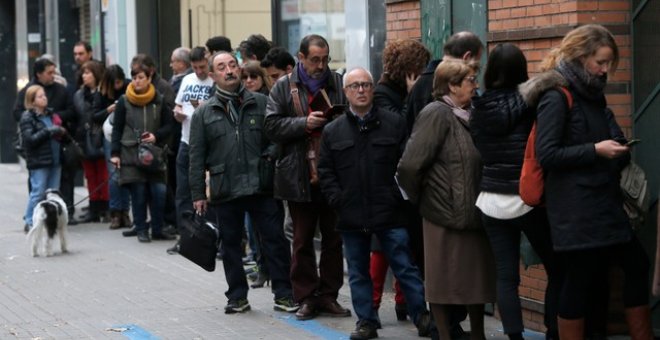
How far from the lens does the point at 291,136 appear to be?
9.23 m

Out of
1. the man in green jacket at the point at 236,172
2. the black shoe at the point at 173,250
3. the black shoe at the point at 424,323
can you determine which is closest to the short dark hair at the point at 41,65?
the black shoe at the point at 173,250

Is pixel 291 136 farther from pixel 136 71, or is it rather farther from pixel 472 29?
pixel 136 71

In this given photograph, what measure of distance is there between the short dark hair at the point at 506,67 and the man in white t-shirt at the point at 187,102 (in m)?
5.84

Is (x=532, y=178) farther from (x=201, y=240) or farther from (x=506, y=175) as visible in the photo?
(x=201, y=240)

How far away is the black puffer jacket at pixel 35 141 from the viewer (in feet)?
48.7

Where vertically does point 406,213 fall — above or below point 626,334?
above

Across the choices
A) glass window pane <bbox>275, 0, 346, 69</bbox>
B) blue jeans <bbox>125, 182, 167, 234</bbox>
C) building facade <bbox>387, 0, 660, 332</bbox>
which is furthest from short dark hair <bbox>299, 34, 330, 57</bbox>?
blue jeans <bbox>125, 182, 167, 234</bbox>

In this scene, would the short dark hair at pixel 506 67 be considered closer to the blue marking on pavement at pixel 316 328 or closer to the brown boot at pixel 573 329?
the brown boot at pixel 573 329

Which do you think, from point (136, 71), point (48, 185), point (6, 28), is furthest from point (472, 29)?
point (6, 28)

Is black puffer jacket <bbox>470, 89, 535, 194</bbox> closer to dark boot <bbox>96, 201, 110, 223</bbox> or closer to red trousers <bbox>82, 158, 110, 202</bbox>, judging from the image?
red trousers <bbox>82, 158, 110, 202</bbox>

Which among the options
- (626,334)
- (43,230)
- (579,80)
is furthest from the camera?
(43,230)

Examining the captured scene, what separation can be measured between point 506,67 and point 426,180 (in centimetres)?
86

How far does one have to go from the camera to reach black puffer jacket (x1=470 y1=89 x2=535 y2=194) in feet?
24.3

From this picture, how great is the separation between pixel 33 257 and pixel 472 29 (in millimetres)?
5823
